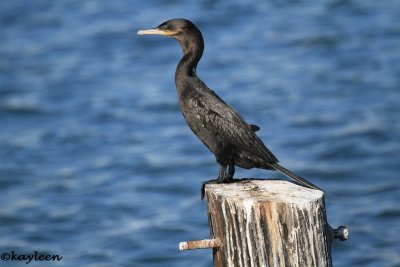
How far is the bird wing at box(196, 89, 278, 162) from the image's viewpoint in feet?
21.9

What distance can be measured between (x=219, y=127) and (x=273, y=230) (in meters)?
1.53

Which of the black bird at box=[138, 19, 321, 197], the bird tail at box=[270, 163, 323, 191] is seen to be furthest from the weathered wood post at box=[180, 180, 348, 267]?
the black bird at box=[138, 19, 321, 197]

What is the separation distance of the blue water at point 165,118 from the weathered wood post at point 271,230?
6.02 meters

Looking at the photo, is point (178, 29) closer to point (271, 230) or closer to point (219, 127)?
point (219, 127)

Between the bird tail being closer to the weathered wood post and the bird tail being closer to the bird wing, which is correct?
the bird wing

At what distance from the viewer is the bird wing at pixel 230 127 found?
6668 mm

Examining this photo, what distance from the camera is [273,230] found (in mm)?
5457

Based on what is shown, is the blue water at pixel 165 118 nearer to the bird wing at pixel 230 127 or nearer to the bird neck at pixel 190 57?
the bird neck at pixel 190 57

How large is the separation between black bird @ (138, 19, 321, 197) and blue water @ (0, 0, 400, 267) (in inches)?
189

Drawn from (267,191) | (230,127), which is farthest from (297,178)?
(230,127)

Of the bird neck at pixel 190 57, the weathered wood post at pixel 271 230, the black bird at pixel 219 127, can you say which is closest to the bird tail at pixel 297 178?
the black bird at pixel 219 127

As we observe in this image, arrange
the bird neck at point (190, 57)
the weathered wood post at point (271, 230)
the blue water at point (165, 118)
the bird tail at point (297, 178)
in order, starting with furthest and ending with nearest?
1. the blue water at point (165, 118)
2. the bird neck at point (190, 57)
3. the bird tail at point (297, 178)
4. the weathered wood post at point (271, 230)

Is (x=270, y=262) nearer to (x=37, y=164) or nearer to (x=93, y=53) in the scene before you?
(x=37, y=164)

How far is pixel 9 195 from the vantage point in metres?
14.2
